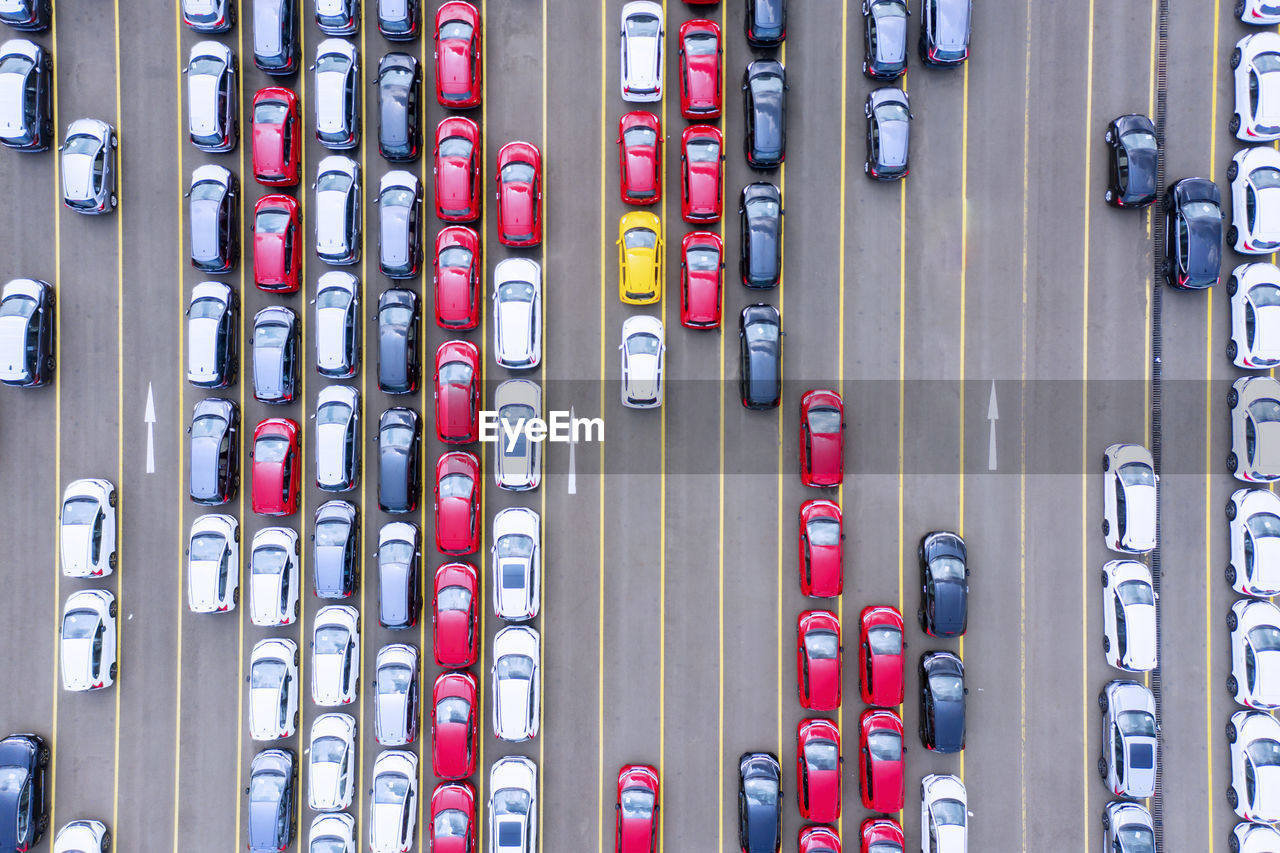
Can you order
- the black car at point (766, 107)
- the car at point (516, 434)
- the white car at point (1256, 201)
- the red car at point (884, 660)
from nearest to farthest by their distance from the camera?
the black car at point (766, 107)
the white car at point (1256, 201)
the red car at point (884, 660)
the car at point (516, 434)

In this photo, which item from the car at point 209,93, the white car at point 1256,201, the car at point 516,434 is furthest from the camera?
the car at point 516,434

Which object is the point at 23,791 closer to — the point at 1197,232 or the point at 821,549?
the point at 821,549

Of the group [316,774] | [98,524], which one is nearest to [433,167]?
[98,524]

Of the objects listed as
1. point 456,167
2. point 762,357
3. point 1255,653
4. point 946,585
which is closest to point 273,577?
point 456,167

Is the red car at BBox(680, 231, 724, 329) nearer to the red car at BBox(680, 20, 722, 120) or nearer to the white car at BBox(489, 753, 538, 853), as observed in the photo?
the red car at BBox(680, 20, 722, 120)

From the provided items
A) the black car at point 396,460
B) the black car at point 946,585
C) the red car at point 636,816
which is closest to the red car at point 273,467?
the black car at point 396,460

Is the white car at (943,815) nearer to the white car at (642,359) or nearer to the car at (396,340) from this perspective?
the white car at (642,359)
